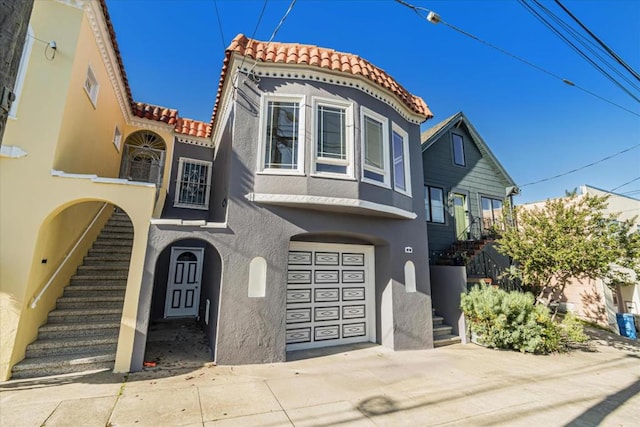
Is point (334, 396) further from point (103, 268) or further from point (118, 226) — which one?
point (118, 226)

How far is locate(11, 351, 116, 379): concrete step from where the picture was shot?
15.2ft

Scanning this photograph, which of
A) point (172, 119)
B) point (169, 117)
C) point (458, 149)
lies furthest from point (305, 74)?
point (458, 149)

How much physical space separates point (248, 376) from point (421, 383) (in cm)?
332

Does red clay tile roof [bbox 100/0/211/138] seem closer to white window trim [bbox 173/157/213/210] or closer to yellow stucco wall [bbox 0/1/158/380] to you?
white window trim [bbox 173/157/213/210]

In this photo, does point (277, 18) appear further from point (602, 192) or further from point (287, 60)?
point (602, 192)

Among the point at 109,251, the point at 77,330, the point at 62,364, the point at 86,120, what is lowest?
the point at 62,364

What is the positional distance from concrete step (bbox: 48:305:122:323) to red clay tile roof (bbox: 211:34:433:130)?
630 centimetres

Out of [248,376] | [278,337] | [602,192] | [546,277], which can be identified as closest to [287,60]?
[278,337]

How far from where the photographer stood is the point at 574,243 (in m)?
8.28

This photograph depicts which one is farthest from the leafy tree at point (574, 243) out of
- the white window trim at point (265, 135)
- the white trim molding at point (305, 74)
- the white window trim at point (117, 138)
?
the white window trim at point (117, 138)

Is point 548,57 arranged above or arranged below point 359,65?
above

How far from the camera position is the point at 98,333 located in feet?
18.7

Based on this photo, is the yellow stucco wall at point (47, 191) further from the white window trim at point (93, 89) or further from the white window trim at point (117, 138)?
the white window trim at point (117, 138)

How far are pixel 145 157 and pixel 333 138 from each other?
26.3 feet
